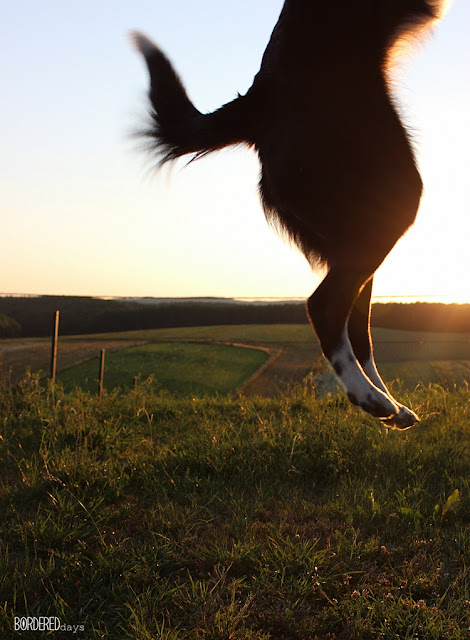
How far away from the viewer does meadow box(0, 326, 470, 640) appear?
1734 mm

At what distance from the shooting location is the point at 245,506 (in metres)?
2.62

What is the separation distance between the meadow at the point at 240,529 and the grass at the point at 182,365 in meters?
25.2

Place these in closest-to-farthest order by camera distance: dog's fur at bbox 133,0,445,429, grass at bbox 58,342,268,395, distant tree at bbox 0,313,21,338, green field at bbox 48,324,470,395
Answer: dog's fur at bbox 133,0,445,429 < distant tree at bbox 0,313,21,338 < green field at bbox 48,324,470,395 < grass at bbox 58,342,268,395

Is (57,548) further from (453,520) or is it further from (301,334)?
(301,334)

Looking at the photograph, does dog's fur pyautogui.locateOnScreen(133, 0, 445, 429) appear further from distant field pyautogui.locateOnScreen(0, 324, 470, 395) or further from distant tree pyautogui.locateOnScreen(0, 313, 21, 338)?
distant field pyautogui.locateOnScreen(0, 324, 470, 395)

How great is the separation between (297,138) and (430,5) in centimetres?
62

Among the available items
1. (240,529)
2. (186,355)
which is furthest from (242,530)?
(186,355)

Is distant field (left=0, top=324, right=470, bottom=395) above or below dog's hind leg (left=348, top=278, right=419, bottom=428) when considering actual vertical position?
below

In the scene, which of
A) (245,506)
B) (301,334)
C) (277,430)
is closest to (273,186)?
(245,506)

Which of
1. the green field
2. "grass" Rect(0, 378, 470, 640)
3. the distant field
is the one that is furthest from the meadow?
the green field

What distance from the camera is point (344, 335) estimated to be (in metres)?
1.78

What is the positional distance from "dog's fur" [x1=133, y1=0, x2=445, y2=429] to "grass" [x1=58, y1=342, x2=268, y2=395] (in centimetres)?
2710

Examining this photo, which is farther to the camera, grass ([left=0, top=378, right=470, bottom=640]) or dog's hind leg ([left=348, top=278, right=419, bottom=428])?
dog's hind leg ([left=348, top=278, right=419, bottom=428])

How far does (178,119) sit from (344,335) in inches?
41.3
